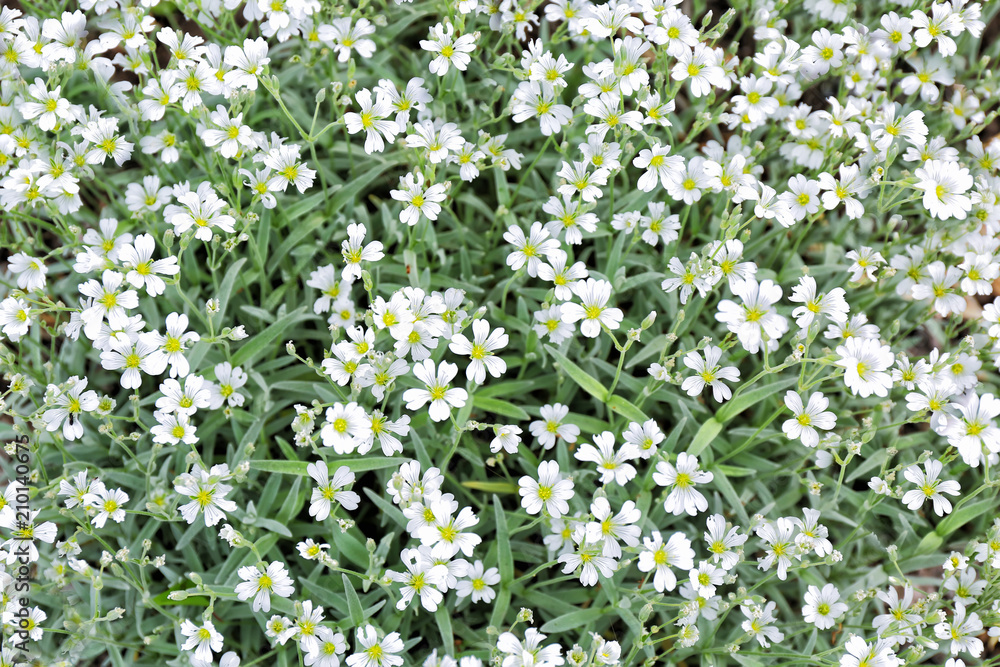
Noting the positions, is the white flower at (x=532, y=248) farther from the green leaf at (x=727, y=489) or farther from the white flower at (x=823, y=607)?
the white flower at (x=823, y=607)

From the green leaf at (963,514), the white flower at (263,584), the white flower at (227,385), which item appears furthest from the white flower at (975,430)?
the white flower at (227,385)

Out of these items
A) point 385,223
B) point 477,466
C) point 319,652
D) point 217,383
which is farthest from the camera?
point 385,223

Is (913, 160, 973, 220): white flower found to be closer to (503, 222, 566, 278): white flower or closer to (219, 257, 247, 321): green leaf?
(503, 222, 566, 278): white flower

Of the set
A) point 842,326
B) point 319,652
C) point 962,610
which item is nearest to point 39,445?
point 319,652

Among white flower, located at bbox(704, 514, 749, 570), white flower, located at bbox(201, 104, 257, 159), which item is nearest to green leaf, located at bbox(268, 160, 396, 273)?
white flower, located at bbox(201, 104, 257, 159)

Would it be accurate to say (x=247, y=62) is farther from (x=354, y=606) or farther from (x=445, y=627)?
(x=445, y=627)

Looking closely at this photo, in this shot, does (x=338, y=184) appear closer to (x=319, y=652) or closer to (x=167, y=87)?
(x=167, y=87)
